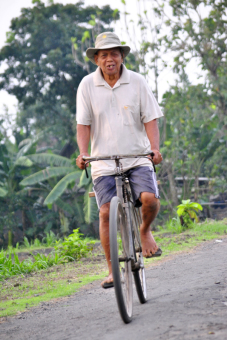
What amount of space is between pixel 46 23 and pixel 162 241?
704 inches

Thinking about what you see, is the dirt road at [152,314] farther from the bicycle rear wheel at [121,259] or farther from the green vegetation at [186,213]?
the green vegetation at [186,213]

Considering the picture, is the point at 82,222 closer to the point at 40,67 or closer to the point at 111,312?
the point at 40,67

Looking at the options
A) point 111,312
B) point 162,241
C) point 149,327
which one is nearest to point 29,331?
point 111,312

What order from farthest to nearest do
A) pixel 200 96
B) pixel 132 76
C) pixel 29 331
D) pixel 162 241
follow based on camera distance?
pixel 200 96 < pixel 162 241 < pixel 132 76 < pixel 29 331

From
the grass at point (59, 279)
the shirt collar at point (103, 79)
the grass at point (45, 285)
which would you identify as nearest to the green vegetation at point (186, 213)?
the grass at point (59, 279)

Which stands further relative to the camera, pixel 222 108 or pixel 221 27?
pixel 222 108

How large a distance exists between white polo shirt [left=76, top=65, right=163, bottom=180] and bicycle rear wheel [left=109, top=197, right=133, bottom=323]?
556 mm

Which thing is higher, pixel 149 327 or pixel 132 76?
pixel 132 76

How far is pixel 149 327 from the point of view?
276cm

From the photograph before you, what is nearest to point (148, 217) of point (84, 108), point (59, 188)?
point (84, 108)

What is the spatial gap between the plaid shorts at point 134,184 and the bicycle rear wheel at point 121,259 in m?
0.32

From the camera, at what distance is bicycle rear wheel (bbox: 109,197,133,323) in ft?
9.09

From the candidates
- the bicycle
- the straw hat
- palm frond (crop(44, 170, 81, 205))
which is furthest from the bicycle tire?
palm frond (crop(44, 170, 81, 205))

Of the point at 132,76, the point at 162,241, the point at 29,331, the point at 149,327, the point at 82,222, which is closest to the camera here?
the point at 149,327
